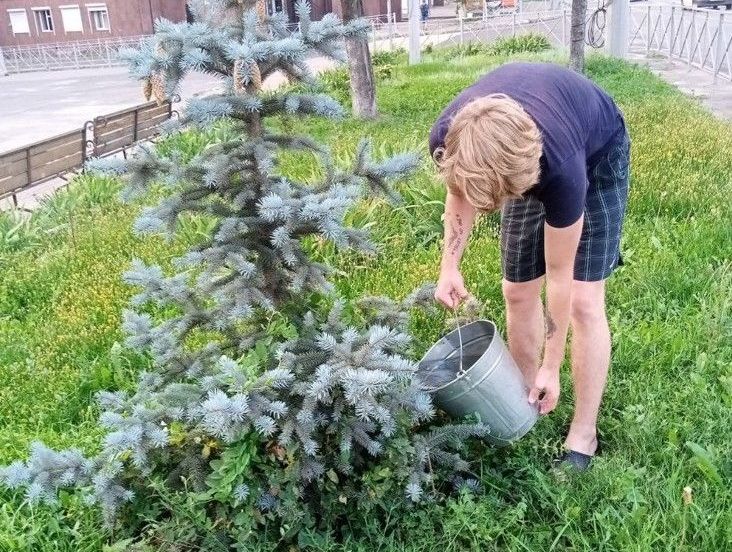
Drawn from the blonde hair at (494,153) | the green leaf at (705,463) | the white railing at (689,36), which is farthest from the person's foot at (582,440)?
the white railing at (689,36)

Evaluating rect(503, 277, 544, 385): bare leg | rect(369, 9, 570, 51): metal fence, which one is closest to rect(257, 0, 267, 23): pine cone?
rect(503, 277, 544, 385): bare leg

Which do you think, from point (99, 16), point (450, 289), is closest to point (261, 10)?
point (450, 289)

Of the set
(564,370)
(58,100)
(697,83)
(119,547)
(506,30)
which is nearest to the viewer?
(119,547)

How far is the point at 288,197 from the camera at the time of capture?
2.35 metres

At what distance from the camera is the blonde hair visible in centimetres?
188

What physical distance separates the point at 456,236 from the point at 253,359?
81 cm

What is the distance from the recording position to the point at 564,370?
3.10 m

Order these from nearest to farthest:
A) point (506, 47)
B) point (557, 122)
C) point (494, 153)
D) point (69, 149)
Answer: point (494, 153)
point (557, 122)
point (69, 149)
point (506, 47)

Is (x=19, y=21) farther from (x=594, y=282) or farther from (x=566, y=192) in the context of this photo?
(x=566, y=192)

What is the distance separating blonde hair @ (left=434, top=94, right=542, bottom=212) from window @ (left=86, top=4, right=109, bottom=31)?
120ft

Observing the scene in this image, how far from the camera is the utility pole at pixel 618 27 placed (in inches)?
596

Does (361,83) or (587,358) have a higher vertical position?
(361,83)

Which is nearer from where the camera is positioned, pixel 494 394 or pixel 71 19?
pixel 494 394

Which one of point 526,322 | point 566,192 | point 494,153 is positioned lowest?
point 526,322
